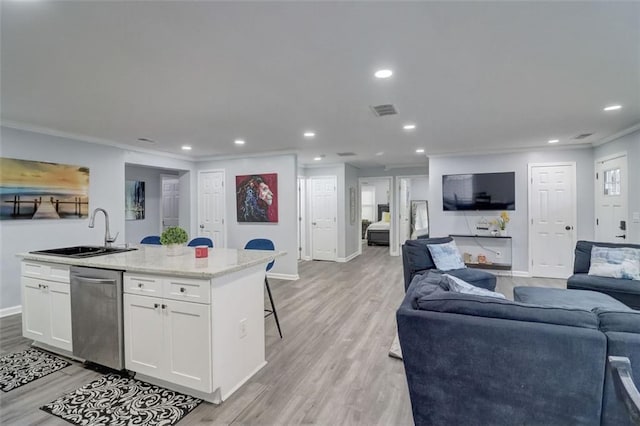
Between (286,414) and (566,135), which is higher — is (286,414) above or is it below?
below

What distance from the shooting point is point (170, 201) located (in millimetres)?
7566

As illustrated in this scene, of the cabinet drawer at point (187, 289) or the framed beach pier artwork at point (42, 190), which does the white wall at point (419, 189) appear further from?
the cabinet drawer at point (187, 289)

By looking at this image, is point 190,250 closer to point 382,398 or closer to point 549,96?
point 382,398

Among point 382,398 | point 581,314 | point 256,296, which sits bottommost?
point 382,398

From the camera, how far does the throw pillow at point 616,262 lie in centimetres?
330

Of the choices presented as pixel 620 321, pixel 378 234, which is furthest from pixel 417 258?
pixel 378 234

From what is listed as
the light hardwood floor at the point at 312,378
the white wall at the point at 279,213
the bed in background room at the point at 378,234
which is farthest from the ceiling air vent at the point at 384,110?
the bed in background room at the point at 378,234

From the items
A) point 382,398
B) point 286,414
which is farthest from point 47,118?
point 382,398

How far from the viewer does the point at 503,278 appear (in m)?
5.62

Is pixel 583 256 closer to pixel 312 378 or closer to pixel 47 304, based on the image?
pixel 312 378

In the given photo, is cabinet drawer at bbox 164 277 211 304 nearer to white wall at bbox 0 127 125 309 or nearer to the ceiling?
the ceiling

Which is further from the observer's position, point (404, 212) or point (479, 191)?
point (404, 212)

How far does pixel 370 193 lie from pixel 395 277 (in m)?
6.59

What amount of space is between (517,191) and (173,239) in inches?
228
